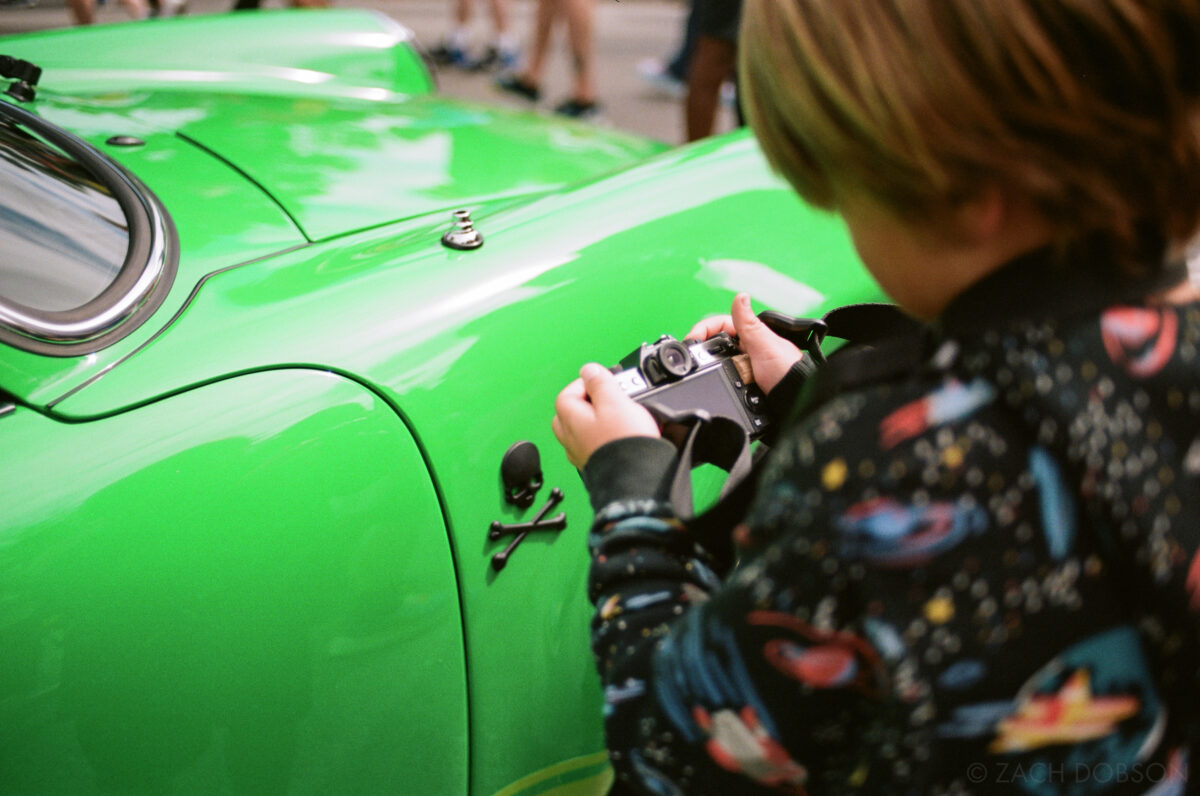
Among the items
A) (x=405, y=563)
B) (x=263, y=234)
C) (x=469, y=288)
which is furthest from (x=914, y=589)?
(x=263, y=234)

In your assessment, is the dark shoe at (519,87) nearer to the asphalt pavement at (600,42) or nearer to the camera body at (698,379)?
the asphalt pavement at (600,42)

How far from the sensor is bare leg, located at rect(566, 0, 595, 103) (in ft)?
16.2

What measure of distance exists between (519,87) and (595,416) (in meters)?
5.11

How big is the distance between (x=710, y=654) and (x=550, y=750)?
0.69 meters

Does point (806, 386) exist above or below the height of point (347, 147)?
above

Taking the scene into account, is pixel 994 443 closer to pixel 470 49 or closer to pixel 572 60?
pixel 572 60

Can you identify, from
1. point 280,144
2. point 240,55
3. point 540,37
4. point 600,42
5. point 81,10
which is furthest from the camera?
point 600,42

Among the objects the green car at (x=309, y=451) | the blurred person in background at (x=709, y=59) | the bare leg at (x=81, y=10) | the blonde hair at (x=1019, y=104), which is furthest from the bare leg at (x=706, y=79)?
the blonde hair at (x=1019, y=104)

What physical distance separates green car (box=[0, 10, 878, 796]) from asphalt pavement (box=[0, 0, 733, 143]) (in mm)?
3480

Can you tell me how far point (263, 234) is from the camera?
148 centimetres

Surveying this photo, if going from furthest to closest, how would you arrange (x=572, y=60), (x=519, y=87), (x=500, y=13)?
(x=500, y=13)
(x=519, y=87)
(x=572, y=60)

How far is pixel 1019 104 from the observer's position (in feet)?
2.04

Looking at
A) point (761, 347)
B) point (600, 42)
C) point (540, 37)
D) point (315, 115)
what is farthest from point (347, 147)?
point (600, 42)

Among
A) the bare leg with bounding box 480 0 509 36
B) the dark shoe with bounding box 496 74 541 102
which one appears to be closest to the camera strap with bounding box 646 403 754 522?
the dark shoe with bounding box 496 74 541 102
